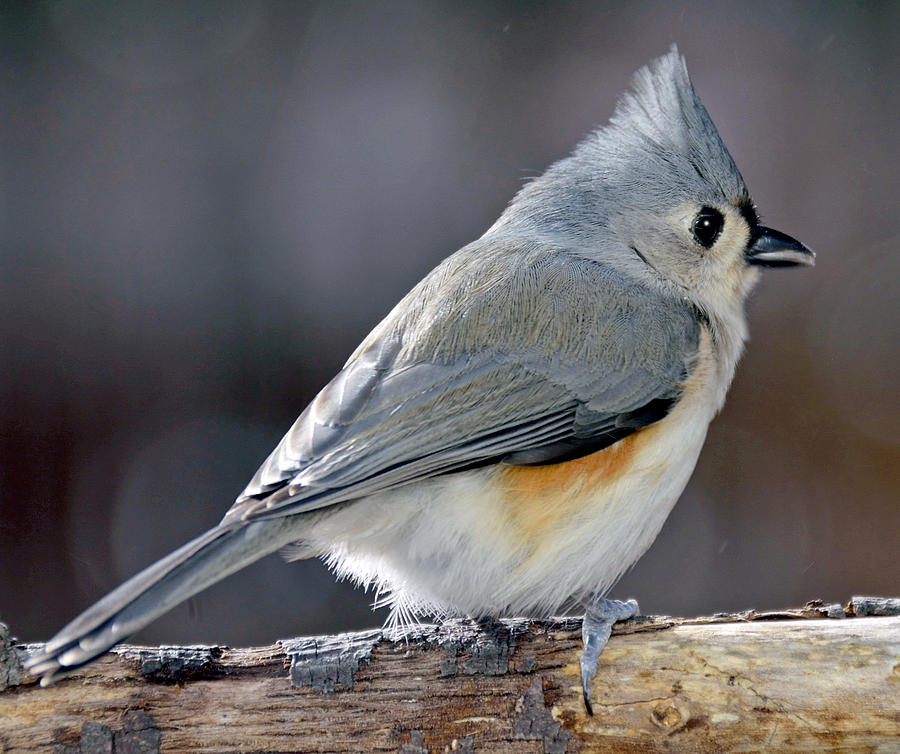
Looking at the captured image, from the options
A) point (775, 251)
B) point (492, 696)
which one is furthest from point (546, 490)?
point (775, 251)

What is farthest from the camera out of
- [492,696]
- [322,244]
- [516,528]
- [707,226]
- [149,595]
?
[322,244]

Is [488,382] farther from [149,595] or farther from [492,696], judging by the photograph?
[149,595]

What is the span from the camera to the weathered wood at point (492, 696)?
1686mm

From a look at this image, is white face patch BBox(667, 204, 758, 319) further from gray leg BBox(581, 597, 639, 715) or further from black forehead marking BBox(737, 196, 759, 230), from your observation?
gray leg BBox(581, 597, 639, 715)

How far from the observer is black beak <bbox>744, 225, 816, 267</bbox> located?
246 centimetres

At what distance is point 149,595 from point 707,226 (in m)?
1.54

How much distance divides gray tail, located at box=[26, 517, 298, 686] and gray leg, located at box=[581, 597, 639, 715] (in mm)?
603

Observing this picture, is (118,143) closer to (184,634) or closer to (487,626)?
(184,634)

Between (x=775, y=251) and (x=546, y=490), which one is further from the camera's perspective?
(x=775, y=251)

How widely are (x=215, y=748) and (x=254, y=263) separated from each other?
6.65 ft

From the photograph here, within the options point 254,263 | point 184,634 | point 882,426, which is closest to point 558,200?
point 254,263

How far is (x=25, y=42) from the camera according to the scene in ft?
10.7

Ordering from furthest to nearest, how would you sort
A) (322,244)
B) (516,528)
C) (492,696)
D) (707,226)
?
(322,244)
(707,226)
(516,528)
(492,696)

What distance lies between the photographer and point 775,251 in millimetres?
2467
